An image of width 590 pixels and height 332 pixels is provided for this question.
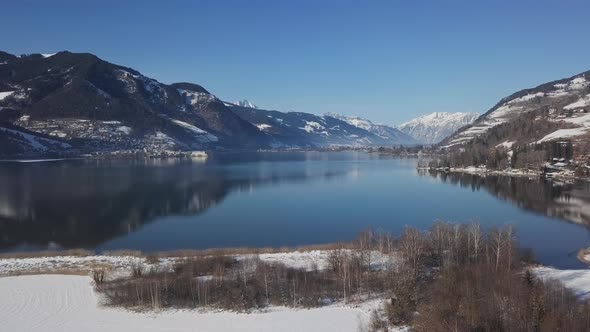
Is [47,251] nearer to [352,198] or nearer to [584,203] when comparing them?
[352,198]

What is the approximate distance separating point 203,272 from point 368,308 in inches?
342

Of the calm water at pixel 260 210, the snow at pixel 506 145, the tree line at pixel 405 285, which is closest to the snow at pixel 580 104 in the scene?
the snow at pixel 506 145

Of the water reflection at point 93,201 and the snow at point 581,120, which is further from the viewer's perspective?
the snow at point 581,120

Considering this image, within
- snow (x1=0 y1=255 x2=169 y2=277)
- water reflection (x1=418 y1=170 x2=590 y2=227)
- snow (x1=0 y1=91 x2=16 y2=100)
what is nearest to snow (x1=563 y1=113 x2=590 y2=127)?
water reflection (x1=418 y1=170 x2=590 y2=227)

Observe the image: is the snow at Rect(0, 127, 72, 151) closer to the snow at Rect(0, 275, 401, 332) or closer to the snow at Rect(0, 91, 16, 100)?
the snow at Rect(0, 91, 16, 100)

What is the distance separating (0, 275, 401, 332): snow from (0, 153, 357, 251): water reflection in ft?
43.6

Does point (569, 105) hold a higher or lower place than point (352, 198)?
higher

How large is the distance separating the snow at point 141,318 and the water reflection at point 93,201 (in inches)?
524

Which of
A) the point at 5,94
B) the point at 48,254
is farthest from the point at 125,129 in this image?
the point at 48,254

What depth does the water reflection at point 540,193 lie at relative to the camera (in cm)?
4397

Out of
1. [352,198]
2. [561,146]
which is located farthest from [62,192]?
[561,146]

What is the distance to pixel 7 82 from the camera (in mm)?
195125

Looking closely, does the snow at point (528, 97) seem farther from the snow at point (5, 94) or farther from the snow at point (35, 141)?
the snow at point (5, 94)

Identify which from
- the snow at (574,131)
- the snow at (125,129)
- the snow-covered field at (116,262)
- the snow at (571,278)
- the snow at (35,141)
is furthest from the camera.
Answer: the snow at (125,129)
